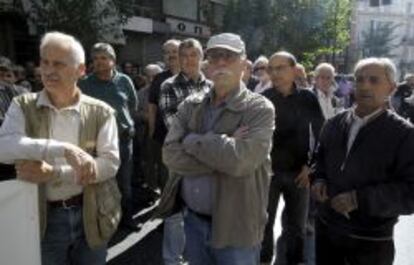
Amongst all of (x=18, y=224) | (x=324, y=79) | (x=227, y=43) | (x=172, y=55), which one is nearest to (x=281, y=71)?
(x=172, y=55)

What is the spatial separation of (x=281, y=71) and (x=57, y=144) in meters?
2.53

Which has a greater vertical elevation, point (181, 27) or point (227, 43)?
point (181, 27)

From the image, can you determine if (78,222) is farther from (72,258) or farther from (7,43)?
(7,43)

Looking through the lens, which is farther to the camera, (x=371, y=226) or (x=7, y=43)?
(x=7, y=43)

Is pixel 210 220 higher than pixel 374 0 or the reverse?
the reverse

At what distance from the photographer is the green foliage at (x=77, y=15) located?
9.20 meters

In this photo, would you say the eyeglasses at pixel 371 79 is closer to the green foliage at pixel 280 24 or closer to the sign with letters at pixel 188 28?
the sign with letters at pixel 188 28

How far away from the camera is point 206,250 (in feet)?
10.9

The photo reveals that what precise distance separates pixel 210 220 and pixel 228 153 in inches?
18.6

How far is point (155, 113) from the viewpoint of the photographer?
570cm

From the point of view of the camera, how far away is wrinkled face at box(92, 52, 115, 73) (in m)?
5.62

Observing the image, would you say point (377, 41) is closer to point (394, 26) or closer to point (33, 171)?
point (394, 26)

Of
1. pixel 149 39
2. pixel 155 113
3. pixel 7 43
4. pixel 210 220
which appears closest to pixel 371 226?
pixel 210 220

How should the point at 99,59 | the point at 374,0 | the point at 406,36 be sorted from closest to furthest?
the point at 99,59 → the point at 374,0 → the point at 406,36
